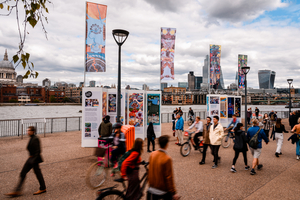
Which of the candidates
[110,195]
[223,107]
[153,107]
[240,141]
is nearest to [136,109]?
[153,107]

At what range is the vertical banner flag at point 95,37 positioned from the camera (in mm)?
11195

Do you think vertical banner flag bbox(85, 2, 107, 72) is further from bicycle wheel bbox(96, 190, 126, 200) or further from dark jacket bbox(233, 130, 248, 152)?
bicycle wheel bbox(96, 190, 126, 200)

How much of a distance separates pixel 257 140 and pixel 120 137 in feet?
14.1

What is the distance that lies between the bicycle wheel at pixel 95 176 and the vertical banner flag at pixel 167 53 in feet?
33.2

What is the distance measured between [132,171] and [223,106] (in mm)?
15745

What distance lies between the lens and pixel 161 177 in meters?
3.13

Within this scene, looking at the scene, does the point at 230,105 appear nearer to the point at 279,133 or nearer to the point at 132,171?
the point at 279,133

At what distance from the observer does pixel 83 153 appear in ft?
29.3

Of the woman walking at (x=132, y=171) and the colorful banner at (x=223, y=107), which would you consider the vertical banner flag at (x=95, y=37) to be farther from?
the colorful banner at (x=223, y=107)

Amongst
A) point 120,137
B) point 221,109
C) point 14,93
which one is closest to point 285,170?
point 120,137

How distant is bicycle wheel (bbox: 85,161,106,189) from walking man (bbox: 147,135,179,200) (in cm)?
241

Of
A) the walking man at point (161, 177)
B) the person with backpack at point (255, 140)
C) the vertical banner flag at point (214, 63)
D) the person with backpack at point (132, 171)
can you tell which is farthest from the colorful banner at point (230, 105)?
the walking man at point (161, 177)

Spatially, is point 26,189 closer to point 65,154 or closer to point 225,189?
point 65,154

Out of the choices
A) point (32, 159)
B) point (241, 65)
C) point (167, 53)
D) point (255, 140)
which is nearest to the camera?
point (32, 159)
